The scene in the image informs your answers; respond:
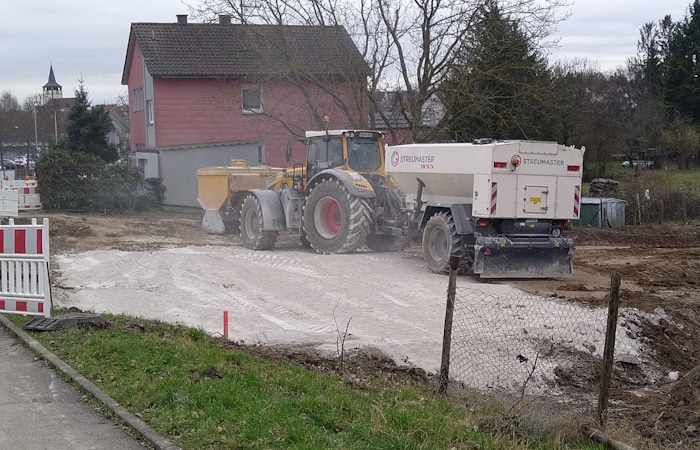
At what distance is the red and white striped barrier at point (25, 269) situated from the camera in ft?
36.7

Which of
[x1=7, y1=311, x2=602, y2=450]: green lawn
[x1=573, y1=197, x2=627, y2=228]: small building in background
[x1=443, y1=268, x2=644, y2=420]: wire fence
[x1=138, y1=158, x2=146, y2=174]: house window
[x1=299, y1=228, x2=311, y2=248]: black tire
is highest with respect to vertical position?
[x1=138, y1=158, x2=146, y2=174]: house window

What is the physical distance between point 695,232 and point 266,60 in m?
14.1

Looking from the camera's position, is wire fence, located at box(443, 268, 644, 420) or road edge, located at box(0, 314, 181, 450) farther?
wire fence, located at box(443, 268, 644, 420)

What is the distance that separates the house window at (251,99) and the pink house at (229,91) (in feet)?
0.17

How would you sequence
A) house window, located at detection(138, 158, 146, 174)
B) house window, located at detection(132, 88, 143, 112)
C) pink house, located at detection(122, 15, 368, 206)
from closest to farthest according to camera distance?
pink house, located at detection(122, 15, 368, 206) < house window, located at detection(138, 158, 146, 174) < house window, located at detection(132, 88, 143, 112)

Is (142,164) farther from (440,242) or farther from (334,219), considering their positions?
(440,242)

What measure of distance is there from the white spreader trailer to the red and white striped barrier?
7.55m

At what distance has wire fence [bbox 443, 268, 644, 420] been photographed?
30.8 ft

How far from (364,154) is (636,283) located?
7.13 m

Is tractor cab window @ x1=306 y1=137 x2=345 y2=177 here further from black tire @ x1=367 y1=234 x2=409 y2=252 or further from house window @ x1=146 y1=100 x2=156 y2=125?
house window @ x1=146 y1=100 x2=156 y2=125

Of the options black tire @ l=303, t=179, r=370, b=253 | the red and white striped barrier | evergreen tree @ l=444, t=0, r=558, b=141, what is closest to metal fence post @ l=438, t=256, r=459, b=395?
the red and white striped barrier

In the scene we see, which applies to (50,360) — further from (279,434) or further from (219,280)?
(219,280)

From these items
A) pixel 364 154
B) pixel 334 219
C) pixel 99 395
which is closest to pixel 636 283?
pixel 334 219

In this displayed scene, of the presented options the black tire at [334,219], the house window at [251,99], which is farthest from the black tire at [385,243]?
the house window at [251,99]
